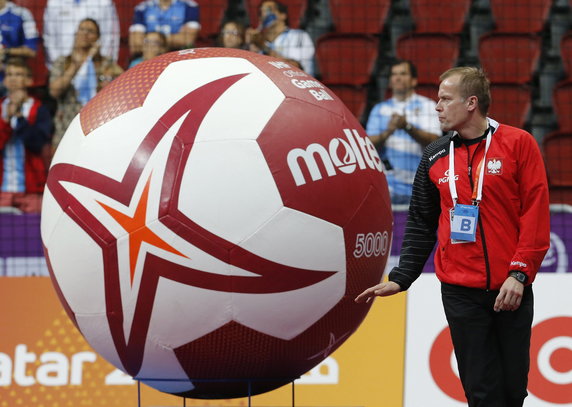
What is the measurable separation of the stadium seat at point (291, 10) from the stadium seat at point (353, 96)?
849 millimetres

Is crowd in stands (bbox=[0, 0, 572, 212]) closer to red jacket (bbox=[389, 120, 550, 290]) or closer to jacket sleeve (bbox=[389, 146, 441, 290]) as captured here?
jacket sleeve (bbox=[389, 146, 441, 290])

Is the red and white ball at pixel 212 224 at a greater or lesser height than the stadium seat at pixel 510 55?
lesser

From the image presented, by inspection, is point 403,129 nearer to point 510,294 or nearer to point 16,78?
point 16,78

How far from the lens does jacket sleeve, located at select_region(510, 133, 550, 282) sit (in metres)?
3.15

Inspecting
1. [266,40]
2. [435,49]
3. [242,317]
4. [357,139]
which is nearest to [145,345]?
[242,317]

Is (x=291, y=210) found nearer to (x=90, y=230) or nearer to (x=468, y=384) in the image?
(x=90, y=230)

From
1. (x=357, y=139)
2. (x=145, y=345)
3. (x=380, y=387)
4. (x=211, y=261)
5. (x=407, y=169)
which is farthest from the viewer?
(x=407, y=169)

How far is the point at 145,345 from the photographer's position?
331 centimetres

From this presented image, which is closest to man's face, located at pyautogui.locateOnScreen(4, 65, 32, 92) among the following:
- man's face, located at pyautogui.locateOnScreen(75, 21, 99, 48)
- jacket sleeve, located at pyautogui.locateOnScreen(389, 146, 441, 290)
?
man's face, located at pyautogui.locateOnScreen(75, 21, 99, 48)

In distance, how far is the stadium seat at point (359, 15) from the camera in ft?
30.4

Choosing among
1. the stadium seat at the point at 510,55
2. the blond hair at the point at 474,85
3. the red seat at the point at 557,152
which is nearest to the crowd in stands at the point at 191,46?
the stadium seat at the point at 510,55

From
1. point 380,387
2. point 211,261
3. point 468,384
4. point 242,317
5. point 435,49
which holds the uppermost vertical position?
point 435,49

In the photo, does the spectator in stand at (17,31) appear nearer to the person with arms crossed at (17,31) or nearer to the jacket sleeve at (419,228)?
the person with arms crossed at (17,31)

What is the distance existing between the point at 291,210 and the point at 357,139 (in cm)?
52
